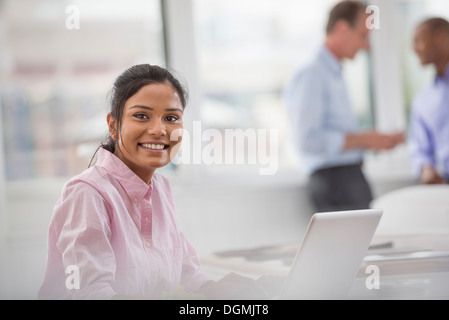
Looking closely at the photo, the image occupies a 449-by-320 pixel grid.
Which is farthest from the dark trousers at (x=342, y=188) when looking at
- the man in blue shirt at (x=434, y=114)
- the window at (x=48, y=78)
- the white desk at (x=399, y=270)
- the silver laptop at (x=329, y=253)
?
the silver laptop at (x=329, y=253)

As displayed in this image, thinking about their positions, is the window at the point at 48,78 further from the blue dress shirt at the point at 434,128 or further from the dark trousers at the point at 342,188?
the blue dress shirt at the point at 434,128

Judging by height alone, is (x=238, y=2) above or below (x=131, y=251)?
above

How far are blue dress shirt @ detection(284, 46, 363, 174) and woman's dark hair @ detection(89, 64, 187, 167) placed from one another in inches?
48.2

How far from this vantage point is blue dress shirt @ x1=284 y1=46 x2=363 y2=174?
193 centimetres

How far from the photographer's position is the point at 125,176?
726 millimetres

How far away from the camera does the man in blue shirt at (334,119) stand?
1945 mm

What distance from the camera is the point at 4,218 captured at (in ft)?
7.22

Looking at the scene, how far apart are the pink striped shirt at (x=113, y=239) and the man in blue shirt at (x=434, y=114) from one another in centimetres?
153

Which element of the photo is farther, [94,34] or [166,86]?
[94,34]

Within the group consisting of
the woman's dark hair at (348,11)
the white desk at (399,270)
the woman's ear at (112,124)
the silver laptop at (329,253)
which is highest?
the woman's dark hair at (348,11)
